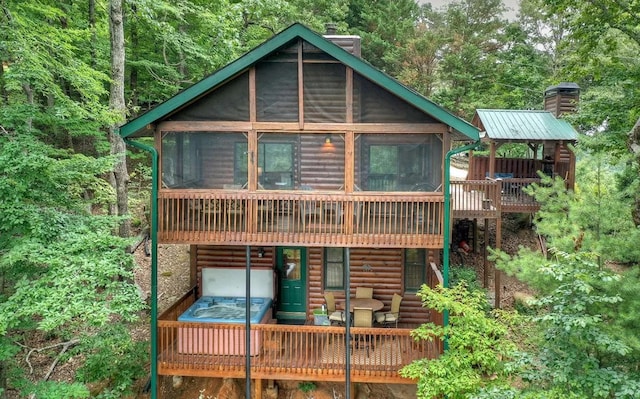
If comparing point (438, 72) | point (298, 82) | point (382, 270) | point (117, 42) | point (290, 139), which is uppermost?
point (438, 72)

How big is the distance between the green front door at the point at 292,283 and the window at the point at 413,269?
286cm

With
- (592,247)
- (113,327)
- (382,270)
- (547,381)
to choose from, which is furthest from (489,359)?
(113,327)

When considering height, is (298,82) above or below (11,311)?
above

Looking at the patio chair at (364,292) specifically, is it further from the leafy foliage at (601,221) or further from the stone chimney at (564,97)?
the stone chimney at (564,97)

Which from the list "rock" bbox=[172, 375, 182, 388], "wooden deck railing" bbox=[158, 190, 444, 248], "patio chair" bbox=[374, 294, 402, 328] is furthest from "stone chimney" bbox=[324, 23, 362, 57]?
"rock" bbox=[172, 375, 182, 388]

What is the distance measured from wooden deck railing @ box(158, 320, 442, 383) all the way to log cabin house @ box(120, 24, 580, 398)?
0.02m

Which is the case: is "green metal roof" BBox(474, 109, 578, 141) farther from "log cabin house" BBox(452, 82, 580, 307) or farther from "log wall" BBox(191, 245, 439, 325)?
"log wall" BBox(191, 245, 439, 325)

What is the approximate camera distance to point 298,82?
7922mm

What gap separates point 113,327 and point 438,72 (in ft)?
75.4

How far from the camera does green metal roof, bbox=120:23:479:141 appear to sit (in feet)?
24.7

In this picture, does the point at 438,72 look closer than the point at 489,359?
No

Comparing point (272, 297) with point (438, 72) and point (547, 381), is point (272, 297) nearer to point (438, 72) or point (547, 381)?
point (547, 381)

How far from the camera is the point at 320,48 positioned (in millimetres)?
7711

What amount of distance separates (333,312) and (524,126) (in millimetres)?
10344
